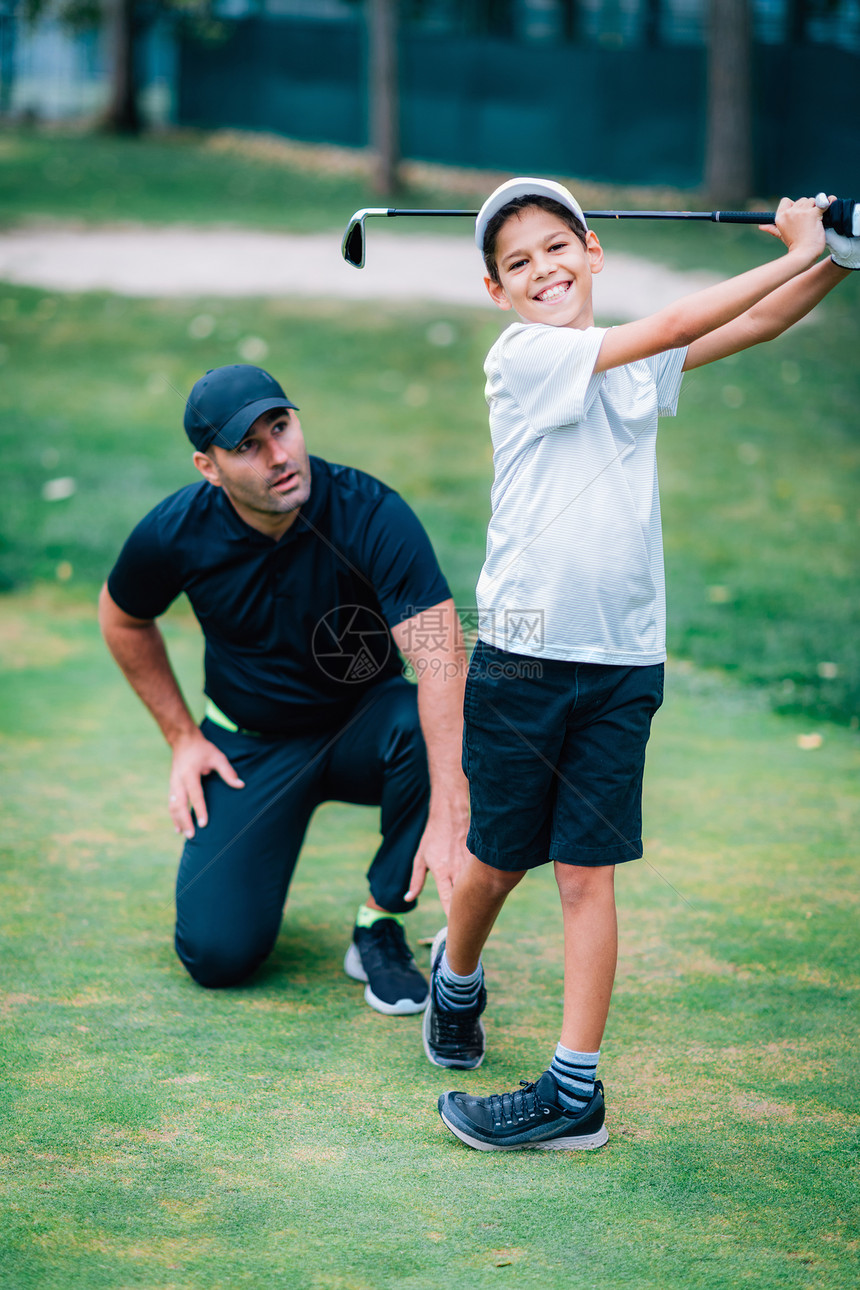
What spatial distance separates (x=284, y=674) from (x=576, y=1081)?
1.23 meters

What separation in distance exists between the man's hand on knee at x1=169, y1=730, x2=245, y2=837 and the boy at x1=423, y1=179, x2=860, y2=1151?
3.21 feet

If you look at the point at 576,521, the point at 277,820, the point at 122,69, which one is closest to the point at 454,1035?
the point at 277,820

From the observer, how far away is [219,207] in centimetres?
1513

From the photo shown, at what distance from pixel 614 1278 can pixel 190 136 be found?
852 inches

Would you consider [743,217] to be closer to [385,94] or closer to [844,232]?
[844,232]

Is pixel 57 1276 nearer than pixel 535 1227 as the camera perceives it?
Yes

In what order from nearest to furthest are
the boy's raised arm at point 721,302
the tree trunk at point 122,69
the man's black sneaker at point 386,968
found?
the boy's raised arm at point 721,302, the man's black sneaker at point 386,968, the tree trunk at point 122,69

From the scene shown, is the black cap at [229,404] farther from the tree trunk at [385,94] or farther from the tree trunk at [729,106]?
the tree trunk at [385,94]

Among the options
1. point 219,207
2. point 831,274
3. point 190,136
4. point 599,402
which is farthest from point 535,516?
point 190,136

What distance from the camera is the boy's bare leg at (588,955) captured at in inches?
93.8

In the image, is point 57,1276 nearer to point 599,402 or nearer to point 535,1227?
point 535,1227

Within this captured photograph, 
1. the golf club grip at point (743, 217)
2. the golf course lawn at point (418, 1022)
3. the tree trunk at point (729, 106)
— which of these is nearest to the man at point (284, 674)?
the golf course lawn at point (418, 1022)

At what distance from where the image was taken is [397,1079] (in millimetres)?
2625

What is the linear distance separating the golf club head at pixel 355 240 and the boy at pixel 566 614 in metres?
0.36
